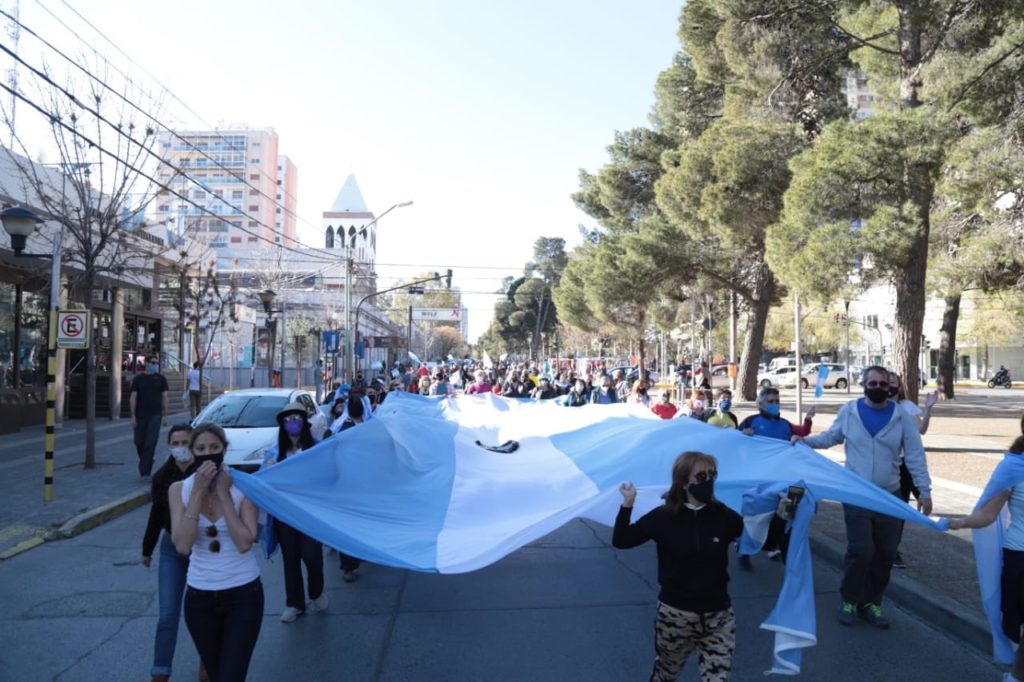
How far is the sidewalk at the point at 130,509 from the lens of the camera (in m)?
6.23

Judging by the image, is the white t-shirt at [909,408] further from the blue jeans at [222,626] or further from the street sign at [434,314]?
the street sign at [434,314]

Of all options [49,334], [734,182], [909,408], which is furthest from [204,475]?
[734,182]

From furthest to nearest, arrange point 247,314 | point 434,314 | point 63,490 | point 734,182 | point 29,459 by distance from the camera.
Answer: point 434,314
point 247,314
point 734,182
point 29,459
point 63,490

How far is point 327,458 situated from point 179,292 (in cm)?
2121

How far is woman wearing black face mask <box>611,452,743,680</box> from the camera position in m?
3.74

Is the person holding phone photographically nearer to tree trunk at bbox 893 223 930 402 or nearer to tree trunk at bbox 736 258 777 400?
tree trunk at bbox 893 223 930 402

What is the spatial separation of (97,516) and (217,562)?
23.4 feet

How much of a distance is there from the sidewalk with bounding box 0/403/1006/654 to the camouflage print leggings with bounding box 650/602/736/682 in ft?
9.60

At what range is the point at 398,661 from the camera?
17.3ft

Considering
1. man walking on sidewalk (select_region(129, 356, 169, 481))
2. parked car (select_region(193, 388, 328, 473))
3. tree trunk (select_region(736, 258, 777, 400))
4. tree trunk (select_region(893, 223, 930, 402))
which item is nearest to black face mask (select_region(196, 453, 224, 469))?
parked car (select_region(193, 388, 328, 473))

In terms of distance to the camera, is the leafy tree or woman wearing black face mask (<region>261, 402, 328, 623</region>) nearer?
woman wearing black face mask (<region>261, 402, 328, 623</region>)

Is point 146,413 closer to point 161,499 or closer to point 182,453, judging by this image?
point 161,499

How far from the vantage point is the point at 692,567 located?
148 inches

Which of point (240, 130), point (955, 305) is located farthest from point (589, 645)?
point (240, 130)
